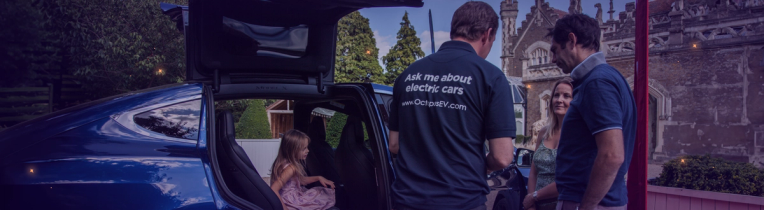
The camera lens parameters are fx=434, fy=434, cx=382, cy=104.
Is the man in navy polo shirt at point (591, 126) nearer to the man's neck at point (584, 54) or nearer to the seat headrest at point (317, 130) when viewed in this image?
the man's neck at point (584, 54)

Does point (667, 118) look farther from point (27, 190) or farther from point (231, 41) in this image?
point (27, 190)

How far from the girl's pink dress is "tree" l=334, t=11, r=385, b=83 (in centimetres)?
1559

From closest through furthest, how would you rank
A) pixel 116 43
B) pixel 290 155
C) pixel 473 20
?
pixel 473 20 → pixel 290 155 → pixel 116 43

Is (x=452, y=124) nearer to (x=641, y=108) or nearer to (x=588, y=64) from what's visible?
(x=588, y=64)

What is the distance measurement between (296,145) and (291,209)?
0.48 metres

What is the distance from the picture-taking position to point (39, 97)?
7.05 meters

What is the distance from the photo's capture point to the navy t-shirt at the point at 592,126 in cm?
166

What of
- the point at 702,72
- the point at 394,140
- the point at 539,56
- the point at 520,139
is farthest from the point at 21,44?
the point at 539,56

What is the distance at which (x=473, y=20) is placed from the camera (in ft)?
5.74

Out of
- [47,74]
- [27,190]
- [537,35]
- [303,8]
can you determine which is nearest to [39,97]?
[47,74]

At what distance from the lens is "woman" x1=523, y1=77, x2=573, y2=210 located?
2.58m

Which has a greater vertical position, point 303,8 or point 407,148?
point 303,8

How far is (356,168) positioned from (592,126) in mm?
2133

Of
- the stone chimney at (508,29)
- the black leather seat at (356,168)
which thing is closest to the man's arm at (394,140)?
the black leather seat at (356,168)
